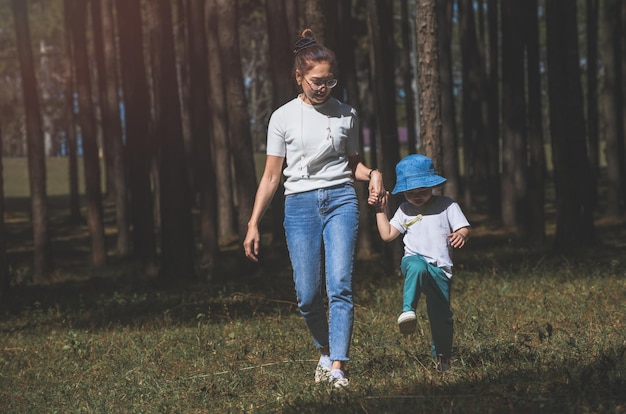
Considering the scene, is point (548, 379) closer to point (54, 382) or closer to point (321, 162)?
point (321, 162)

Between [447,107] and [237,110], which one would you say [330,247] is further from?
[447,107]

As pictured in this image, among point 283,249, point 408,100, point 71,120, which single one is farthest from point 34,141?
point 71,120

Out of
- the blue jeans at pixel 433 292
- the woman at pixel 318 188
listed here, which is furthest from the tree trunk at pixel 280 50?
the blue jeans at pixel 433 292

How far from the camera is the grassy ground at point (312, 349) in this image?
6.86 metres

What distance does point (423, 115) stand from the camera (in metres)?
15.0

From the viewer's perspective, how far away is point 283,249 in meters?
23.2

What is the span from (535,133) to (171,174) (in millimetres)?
7913

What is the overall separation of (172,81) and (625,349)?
12.5 metres

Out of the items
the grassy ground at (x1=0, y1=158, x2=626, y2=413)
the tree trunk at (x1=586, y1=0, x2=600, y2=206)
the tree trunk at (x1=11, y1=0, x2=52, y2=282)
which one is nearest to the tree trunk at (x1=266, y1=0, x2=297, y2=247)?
the grassy ground at (x1=0, y1=158, x2=626, y2=413)

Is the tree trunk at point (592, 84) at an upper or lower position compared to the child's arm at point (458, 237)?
upper

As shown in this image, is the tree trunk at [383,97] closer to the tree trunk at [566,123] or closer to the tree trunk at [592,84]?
the tree trunk at [566,123]

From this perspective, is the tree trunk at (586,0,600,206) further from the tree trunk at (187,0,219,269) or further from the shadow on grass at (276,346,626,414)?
the shadow on grass at (276,346,626,414)

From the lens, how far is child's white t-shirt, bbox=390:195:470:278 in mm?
7496

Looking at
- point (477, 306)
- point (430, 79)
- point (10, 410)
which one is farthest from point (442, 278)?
point (430, 79)
